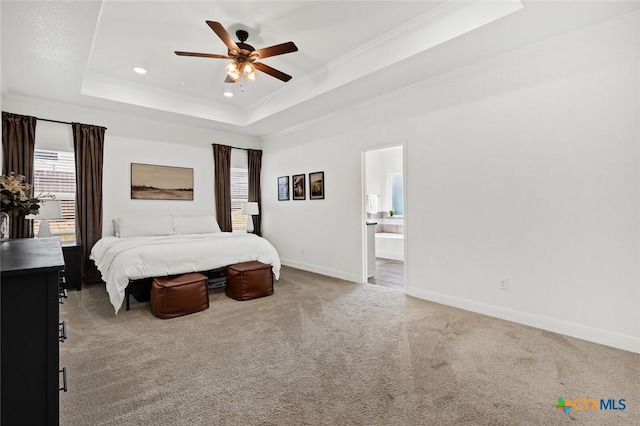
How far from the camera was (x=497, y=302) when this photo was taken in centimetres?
330

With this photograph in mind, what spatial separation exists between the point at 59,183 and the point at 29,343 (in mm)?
4643

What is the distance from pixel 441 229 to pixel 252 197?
4202 mm

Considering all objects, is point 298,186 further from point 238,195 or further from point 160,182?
point 160,182

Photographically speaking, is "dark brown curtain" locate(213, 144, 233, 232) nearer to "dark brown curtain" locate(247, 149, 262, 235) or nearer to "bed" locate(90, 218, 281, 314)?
"dark brown curtain" locate(247, 149, 262, 235)

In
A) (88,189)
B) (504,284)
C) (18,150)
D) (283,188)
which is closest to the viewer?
(504,284)

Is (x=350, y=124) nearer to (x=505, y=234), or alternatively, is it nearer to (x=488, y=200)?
(x=488, y=200)

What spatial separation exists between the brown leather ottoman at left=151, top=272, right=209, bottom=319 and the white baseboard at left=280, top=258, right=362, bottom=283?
88.3 inches

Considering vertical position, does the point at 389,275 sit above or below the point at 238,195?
below

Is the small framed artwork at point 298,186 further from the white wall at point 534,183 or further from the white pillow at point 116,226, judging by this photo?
the white pillow at point 116,226

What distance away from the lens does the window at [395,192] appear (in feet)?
27.3

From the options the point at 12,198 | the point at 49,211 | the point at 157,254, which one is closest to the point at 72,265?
the point at 49,211

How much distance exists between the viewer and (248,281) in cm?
396

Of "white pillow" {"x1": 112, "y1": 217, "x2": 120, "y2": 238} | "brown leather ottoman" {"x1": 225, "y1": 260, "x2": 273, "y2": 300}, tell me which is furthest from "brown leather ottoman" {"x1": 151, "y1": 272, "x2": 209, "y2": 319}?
"white pillow" {"x1": 112, "y1": 217, "x2": 120, "y2": 238}

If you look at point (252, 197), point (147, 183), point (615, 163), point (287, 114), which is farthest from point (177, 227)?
point (615, 163)
